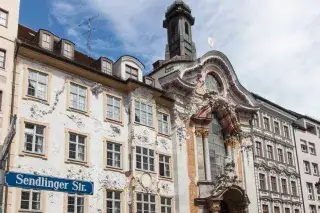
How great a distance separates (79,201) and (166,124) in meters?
11.1

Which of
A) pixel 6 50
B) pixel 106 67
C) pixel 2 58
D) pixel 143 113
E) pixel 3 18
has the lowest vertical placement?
pixel 143 113

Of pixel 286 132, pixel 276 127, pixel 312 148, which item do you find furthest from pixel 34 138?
pixel 312 148

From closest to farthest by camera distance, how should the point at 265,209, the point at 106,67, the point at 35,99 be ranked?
the point at 35,99 → the point at 106,67 → the point at 265,209

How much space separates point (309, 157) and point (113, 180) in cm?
3049

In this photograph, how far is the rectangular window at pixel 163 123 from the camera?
3544 centimetres

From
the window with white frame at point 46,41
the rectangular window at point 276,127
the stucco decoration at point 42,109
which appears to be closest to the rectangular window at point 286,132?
the rectangular window at point 276,127

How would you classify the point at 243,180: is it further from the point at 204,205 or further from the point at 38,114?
the point at 38,114

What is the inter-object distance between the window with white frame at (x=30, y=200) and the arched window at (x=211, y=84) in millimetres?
20551

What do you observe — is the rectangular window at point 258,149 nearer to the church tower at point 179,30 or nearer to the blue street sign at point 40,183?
the church tower at point 179,30

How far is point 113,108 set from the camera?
32031 mm

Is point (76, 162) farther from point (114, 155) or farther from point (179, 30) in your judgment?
point (179, 30)

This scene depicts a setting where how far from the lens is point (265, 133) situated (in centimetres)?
4669

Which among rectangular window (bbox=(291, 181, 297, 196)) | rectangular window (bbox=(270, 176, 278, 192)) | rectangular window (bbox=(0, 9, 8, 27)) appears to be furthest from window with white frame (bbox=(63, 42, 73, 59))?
rectangular window (bbox=(291, 181, 297, 196))

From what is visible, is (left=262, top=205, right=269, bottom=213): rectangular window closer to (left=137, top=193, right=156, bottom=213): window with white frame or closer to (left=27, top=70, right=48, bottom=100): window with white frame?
(left=137, top=193, right=156, bottom=213): window with white frame
